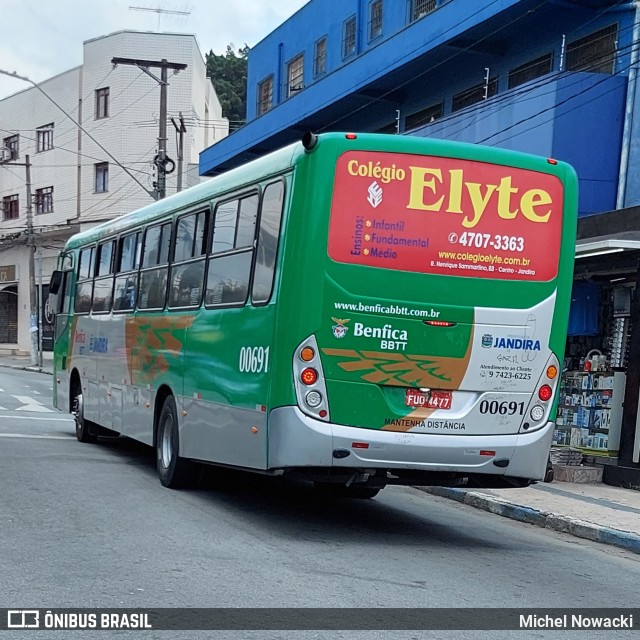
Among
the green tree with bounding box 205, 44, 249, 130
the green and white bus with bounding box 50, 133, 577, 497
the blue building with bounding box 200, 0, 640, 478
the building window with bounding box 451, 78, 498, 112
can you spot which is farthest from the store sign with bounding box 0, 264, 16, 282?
the green and white bus with bounding box 50, 133, 577, 497

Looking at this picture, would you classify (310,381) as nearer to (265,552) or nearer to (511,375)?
(265,552)

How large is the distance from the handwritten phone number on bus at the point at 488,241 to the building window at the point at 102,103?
124ft

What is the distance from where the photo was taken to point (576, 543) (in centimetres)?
939

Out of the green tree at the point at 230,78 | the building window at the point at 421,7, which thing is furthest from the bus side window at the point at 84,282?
the green tree at the point at 230,78

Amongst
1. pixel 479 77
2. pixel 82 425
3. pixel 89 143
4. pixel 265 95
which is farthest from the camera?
pixel 89 143

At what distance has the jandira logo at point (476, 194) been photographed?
26.3 feet

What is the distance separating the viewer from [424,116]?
861 inches

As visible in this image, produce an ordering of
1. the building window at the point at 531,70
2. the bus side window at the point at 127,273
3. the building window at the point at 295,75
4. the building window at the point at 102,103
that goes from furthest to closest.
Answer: the building window at the point at 102,103 → the building window at the point at 295,75 → the building window at the point at 531,70 → the bus side window at the point at 127,273

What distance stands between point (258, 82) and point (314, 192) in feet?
79.3

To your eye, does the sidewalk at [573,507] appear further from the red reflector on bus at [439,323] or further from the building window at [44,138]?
the building window at [44,138]

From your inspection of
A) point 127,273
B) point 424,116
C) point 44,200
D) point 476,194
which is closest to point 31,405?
point 127,273

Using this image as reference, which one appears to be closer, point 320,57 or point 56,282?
point 56,282

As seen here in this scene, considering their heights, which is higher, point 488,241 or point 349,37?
point 349,37

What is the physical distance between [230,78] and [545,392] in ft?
215
